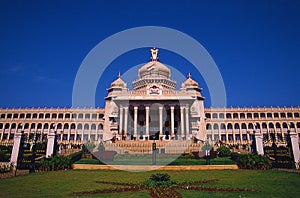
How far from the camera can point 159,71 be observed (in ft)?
181

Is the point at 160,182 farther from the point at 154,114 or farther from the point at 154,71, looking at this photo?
the point at 154,71

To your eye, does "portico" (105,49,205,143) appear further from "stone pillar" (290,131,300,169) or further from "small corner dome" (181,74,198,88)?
"stone pillar" (290,131,300,169)

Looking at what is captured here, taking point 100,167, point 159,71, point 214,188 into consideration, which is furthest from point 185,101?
point 214,188

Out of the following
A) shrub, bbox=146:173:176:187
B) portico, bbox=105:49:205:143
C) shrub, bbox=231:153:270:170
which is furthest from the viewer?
portico, bbox=105:49:205:143

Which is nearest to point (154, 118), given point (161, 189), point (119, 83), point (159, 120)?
point (159, 120)

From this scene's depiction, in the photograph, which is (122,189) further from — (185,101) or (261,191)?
(185,101)

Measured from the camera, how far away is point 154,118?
45.8 meters

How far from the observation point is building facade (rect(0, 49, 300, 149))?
4206 cm

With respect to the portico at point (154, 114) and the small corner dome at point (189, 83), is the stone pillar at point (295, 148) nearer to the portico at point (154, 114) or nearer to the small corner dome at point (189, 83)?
the portico at point (154, 114)

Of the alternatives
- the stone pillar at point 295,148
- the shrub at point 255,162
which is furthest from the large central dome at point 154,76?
the shrub at point 255,162

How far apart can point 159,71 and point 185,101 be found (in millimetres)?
15209

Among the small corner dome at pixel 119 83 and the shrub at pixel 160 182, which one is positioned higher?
the small corner dome at pixel 119 83

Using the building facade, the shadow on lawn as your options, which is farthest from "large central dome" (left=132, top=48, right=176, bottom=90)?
the shadow on lawn

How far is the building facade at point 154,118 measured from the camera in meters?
42.1
